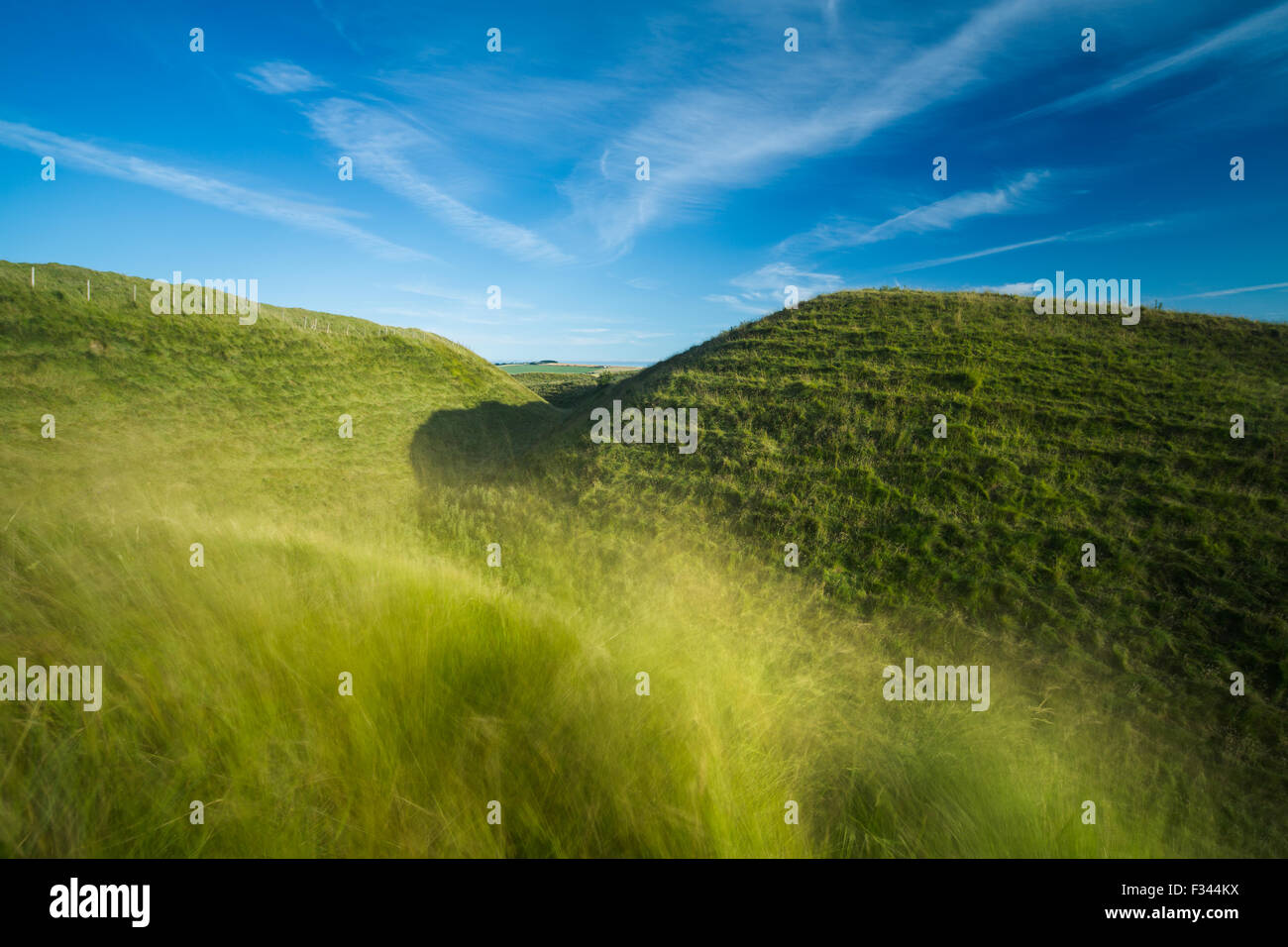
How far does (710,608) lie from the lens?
191 inches

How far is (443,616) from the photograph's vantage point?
3.26m

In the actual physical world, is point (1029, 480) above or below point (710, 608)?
→ above

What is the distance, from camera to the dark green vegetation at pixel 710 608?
2.23m

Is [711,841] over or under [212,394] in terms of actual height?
under

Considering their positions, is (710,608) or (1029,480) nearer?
(710,608)

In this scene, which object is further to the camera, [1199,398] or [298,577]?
[1199,398]

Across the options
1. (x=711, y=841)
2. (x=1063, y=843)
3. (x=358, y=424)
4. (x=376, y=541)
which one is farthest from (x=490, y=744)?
(x=358, y=424)

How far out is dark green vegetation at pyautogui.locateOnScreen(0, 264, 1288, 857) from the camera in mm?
2232

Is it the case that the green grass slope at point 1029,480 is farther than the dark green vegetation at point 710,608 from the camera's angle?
Yes

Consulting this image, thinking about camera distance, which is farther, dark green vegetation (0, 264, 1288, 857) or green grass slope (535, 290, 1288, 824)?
green grass slope (535, 290, 1288, 824)
